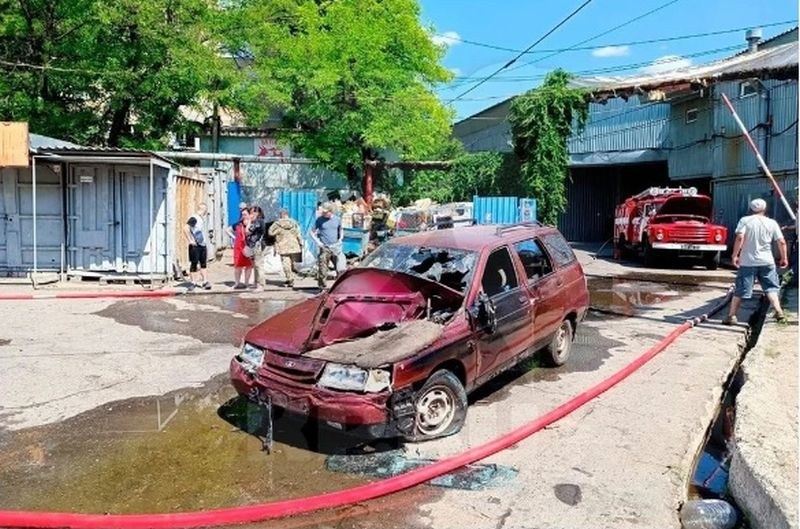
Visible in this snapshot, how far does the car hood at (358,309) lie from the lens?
566 centimetres

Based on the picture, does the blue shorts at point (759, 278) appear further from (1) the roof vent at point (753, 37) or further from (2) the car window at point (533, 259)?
(1) the roof vent at point (753, 37)

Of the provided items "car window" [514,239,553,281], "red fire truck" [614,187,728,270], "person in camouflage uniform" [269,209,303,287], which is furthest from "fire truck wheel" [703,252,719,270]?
"car window" [514,239,553,281]

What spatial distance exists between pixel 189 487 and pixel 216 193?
16.8m

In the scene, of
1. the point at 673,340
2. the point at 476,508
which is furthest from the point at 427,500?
the point at 673,340

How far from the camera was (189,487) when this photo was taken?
4574 mm

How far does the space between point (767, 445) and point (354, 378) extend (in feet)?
9.84

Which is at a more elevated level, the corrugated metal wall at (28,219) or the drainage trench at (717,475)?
→ the corrugated metal wall at (28,219)

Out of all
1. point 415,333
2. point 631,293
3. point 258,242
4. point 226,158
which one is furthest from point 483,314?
point 226,158

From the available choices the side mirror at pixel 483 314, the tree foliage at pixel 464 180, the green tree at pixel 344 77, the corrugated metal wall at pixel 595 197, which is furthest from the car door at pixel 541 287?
the corrugated metal wall at pixel 595 197

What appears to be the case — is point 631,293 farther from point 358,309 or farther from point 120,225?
point 120,225

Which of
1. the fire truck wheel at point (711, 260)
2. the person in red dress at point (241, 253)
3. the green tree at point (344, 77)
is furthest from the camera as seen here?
the green tree at point (344, 77)

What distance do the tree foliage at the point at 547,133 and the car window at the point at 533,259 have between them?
56.4ft

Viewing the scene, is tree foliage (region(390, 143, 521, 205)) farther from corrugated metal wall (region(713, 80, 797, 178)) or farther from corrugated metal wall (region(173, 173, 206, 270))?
corrugated metal wall (region(173, 173, 206, 270))

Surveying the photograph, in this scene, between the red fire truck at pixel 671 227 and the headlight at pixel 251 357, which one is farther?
the red fire truck at pixel 671 227
